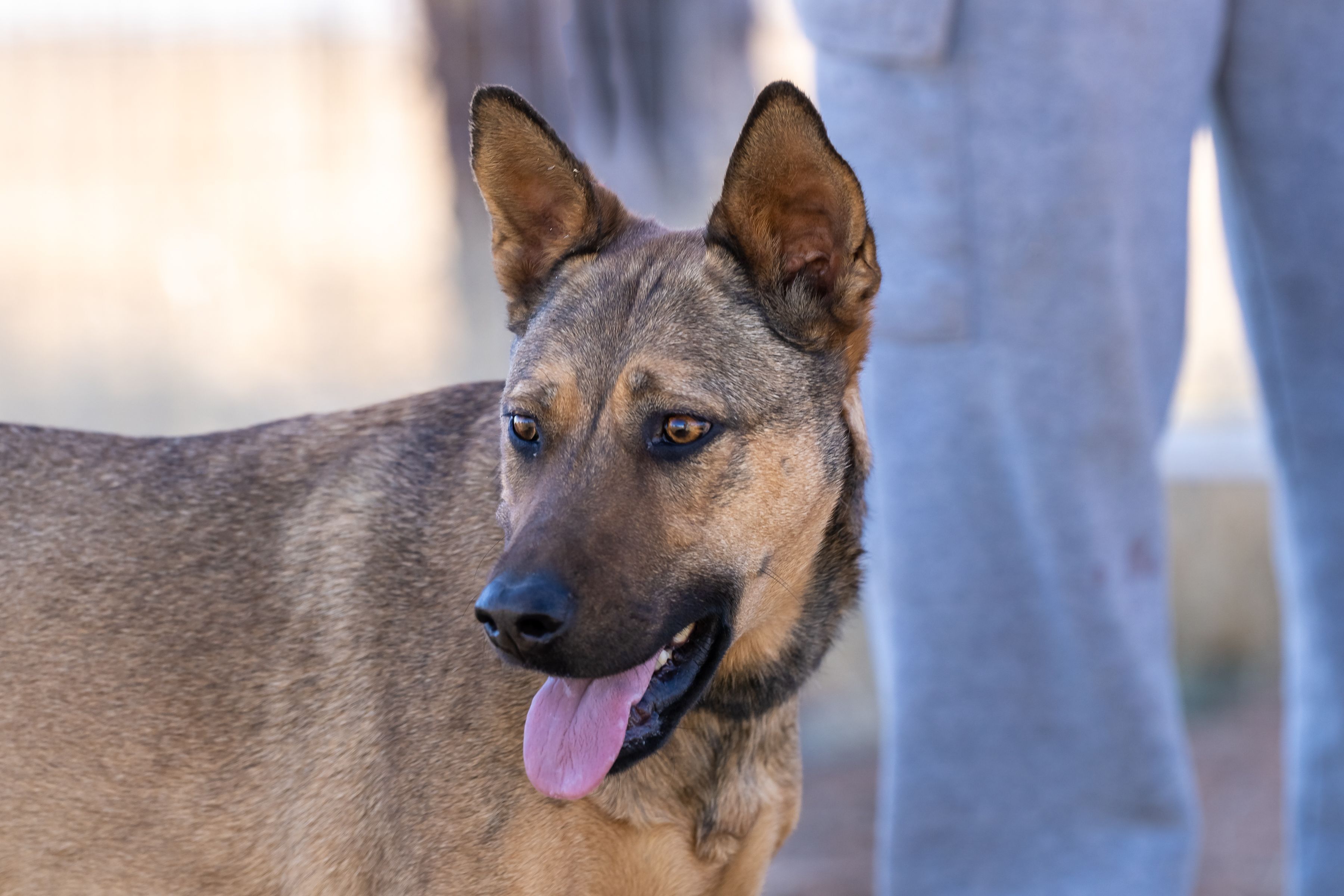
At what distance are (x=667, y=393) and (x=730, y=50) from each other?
18.3 ft

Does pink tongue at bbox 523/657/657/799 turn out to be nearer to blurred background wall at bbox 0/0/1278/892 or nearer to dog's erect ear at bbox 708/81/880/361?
dog's erect ear at bbox 708/81/880/361

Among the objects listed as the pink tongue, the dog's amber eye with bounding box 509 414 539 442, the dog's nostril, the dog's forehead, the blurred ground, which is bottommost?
the blurred ground

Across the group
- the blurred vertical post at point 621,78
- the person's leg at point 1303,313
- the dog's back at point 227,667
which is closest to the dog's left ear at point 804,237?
the dog's back at point 227,667

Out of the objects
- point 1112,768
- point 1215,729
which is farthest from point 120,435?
point 1215,729

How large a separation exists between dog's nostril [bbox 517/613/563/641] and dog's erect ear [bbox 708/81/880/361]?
0.75m

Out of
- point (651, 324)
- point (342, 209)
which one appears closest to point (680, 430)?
point (651, 324)

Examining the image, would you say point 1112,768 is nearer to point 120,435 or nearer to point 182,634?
point 182,634

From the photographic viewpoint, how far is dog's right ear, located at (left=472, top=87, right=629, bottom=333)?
247 cm

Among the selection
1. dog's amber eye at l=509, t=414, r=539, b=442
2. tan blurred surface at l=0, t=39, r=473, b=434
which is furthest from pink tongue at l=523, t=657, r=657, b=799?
tan blurred surface at l=0, t=39, r=473, b=434

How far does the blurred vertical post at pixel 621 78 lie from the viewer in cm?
711

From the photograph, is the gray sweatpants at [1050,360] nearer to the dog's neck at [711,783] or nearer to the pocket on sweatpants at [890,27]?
the pocket on sweatpants at [890,27]

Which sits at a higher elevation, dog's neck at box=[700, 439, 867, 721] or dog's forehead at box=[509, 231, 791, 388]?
dog's forehead at box=[509, 231, 791, 388]

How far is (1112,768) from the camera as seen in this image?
320 cm

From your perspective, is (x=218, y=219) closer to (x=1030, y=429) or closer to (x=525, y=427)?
(x=1030, y=429)
